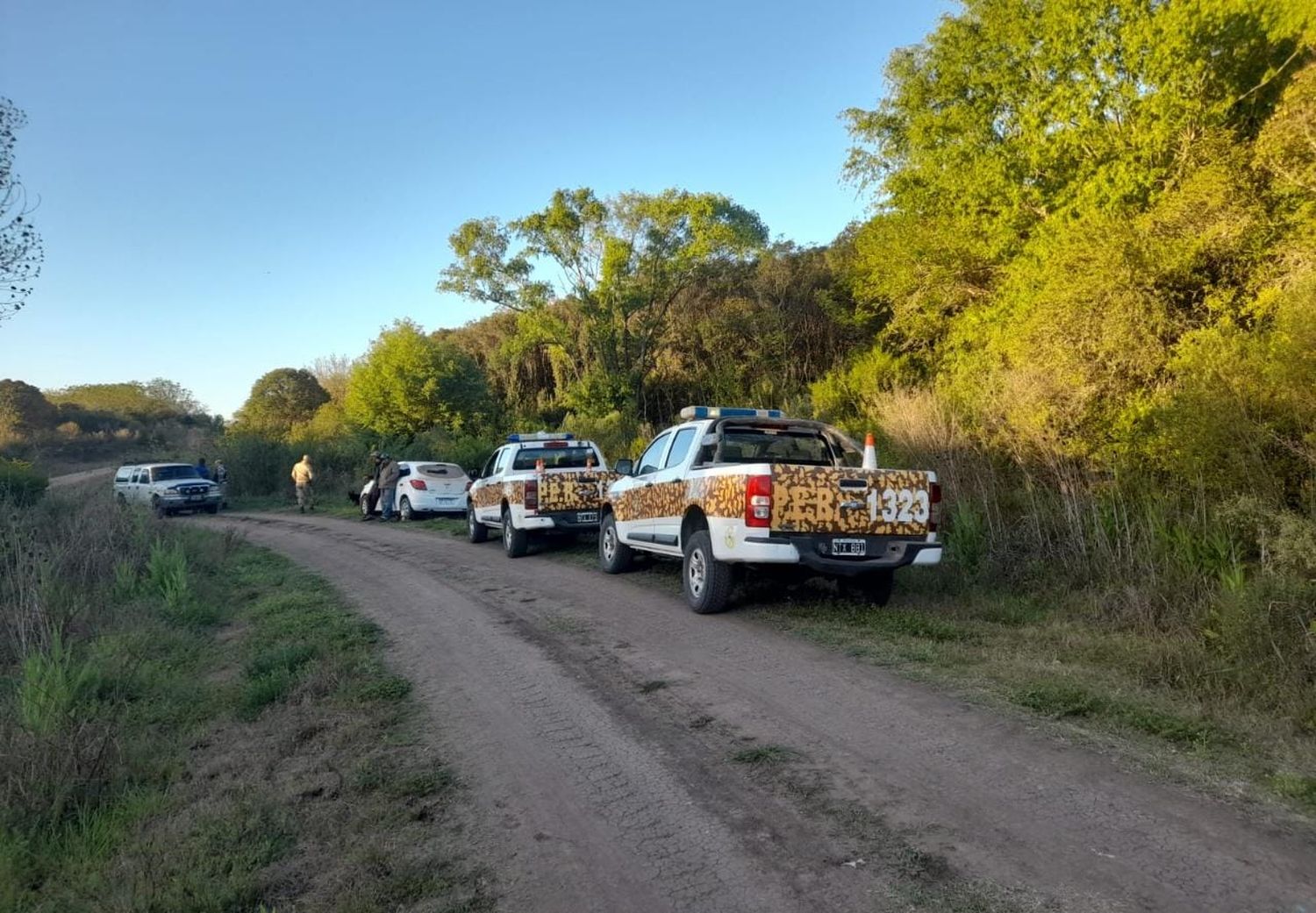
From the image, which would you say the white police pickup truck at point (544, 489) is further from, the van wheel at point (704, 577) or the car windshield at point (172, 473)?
the car windshield at point (172, 473)

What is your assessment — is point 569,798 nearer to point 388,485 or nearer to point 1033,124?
point 1033,124

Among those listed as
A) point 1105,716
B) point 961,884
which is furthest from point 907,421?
point 961,884

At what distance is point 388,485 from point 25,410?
185ft

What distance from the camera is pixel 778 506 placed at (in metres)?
7.75

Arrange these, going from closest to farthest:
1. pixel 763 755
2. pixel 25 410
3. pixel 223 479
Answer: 1. pixel 763 755
2. pixel 223 479
3. pixel 25 410

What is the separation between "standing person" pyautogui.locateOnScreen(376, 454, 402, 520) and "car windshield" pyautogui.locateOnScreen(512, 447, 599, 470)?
787 cm

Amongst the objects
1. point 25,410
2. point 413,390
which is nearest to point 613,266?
point 413,390

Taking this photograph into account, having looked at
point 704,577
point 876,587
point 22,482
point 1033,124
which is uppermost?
point 1033,124

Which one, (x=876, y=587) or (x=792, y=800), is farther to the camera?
(x=876, y=587)

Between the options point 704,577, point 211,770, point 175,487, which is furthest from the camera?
point 175,487

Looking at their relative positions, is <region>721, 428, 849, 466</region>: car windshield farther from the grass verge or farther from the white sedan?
the white sedan

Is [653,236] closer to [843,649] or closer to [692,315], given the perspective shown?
[692,315]

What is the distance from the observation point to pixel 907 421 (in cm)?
1195

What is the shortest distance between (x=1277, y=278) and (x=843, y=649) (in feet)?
26.7
